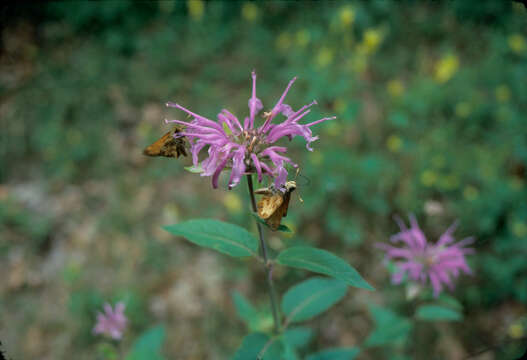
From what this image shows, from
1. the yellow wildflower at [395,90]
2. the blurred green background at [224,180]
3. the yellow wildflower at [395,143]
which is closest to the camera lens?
the blurred green background at [224,180]

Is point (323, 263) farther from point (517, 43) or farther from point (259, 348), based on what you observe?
point (517, 43)

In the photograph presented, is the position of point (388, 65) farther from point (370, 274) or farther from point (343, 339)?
point (343, 339)

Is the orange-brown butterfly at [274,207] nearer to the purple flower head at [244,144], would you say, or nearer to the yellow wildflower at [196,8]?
the purple flower head at [244,144]

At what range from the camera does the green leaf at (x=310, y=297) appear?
4.29 ft

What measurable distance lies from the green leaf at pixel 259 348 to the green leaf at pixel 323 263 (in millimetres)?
301

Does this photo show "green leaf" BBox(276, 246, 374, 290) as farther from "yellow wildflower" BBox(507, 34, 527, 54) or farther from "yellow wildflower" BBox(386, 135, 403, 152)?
"yellow wildflower" BBox(507, 34, 527, 54)

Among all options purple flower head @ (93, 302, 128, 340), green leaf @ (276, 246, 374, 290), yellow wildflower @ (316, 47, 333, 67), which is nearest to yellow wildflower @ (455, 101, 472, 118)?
yellow wildflower @ (316, 47, 333, 67)

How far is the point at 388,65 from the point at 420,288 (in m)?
2.56

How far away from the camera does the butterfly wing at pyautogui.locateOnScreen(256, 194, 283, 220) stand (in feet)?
2.98

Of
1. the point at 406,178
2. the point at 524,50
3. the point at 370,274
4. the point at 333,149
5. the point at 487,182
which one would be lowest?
the point at 370,274

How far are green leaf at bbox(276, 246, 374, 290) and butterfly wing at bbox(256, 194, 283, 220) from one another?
0.16 m

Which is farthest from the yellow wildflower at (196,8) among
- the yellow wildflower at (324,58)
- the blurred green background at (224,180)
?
the yellow wildflower at (324,58)

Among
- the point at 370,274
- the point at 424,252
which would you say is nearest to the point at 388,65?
the point at 370,274

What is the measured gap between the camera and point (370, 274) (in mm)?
2490
